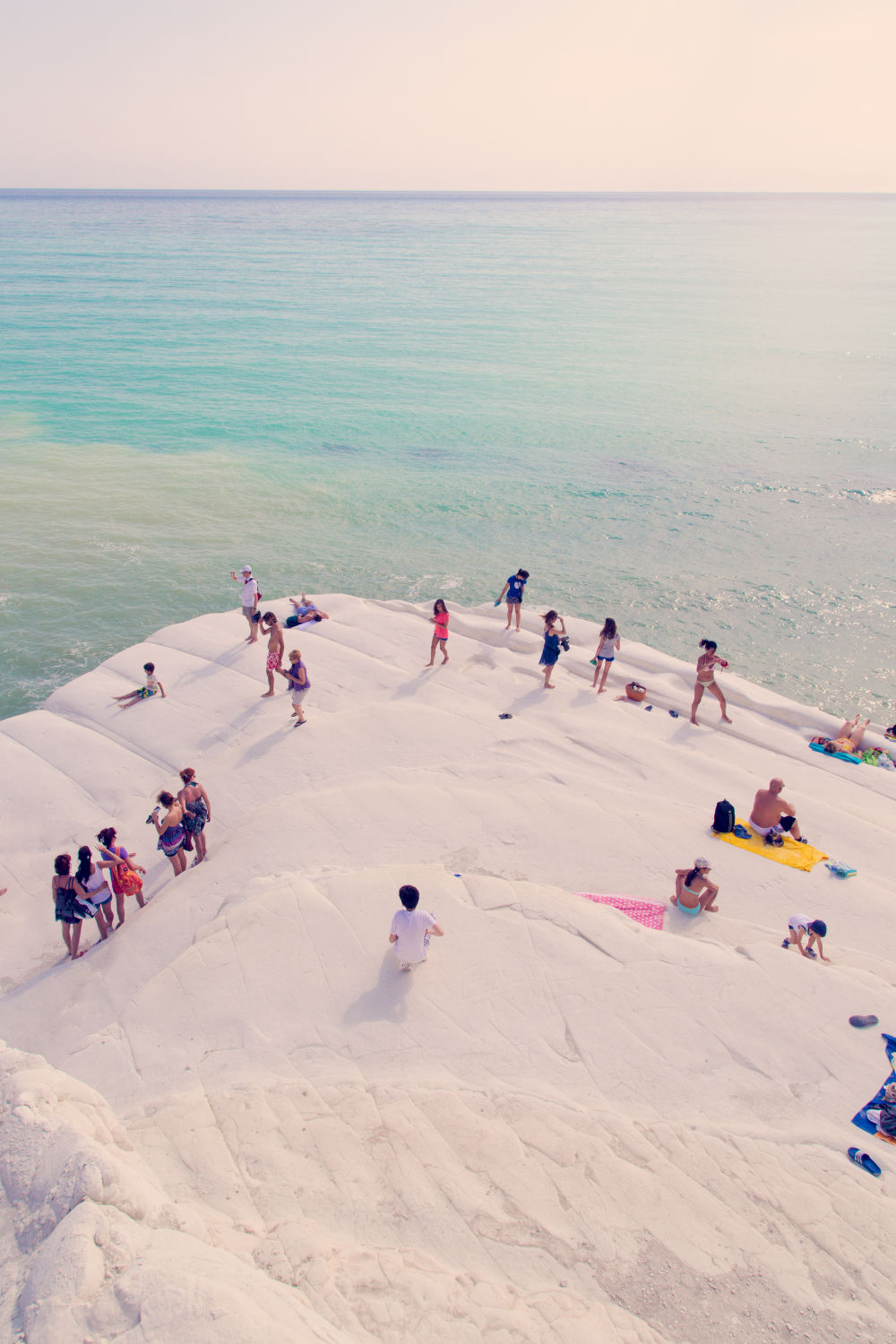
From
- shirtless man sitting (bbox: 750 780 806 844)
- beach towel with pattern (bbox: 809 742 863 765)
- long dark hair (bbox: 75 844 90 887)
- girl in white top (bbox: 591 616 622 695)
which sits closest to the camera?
long dark hair (bbox: 75 844 90 887)

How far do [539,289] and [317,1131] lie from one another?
77274 millimetres

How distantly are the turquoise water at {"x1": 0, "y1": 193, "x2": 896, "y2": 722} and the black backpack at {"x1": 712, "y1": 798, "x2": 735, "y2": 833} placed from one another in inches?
330

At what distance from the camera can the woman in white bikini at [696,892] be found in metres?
9.07

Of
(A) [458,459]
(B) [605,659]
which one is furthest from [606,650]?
(A) [458,459]

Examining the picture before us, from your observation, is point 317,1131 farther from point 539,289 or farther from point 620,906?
point 539,289

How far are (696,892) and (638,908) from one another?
2.40 feet

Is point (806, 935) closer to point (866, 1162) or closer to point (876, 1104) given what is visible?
point (876, 1104)

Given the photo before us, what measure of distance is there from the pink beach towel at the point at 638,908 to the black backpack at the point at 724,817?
189 cm

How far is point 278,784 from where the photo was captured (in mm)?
12109

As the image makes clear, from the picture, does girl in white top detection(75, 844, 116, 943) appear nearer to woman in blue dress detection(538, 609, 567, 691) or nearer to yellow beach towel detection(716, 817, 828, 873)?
yellow beach towel detection(716, 817, 828, 873)

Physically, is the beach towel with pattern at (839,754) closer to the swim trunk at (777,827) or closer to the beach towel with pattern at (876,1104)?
the swim trunk at (777,827)

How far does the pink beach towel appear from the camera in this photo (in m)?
9.01

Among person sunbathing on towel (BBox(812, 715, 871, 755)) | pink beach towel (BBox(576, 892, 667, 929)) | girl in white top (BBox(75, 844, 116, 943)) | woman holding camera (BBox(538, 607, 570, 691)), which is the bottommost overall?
girl in white top (BBox(75, 844, 116, 943))

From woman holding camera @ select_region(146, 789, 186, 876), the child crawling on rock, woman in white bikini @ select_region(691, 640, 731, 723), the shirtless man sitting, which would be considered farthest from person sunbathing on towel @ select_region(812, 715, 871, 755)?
woman holding camera @ select_region(146, 789, 186, 876)
